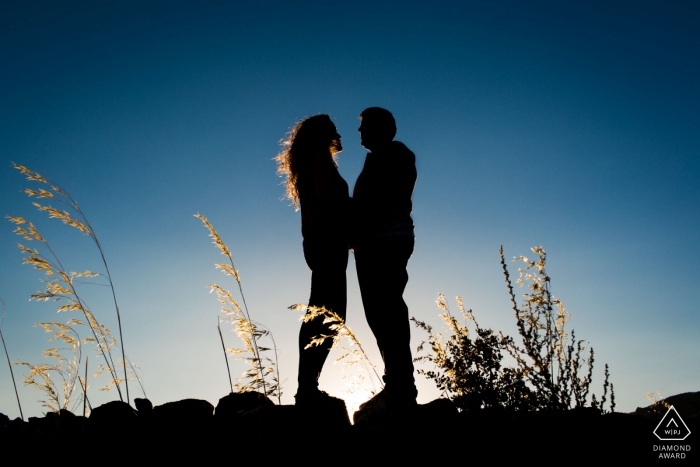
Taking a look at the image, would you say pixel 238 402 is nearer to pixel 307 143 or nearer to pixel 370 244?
pixel 370 244

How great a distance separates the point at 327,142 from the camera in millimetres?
3148

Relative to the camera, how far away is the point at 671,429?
202cm

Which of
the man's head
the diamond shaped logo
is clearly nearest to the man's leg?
the man's head

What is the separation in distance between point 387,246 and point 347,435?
113cm

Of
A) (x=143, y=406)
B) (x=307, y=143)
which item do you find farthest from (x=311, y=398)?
(x=307, y=143)

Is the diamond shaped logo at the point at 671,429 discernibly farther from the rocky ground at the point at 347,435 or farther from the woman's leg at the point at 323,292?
the woman's leg at the point at 323,292

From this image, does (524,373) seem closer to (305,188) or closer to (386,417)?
(386,417)

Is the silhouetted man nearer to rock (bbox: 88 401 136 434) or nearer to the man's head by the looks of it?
the man's head

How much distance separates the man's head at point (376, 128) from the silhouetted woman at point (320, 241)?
275 mm

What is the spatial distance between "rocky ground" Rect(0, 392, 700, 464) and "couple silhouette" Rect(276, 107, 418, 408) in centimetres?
42

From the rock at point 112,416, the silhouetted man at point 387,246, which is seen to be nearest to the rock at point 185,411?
the rock at point 112,416

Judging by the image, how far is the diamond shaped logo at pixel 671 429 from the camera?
197 cm

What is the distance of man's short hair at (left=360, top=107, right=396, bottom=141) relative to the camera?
308 centimetres

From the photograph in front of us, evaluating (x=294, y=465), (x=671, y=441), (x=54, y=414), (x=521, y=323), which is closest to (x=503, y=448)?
(x=671, y=441)
